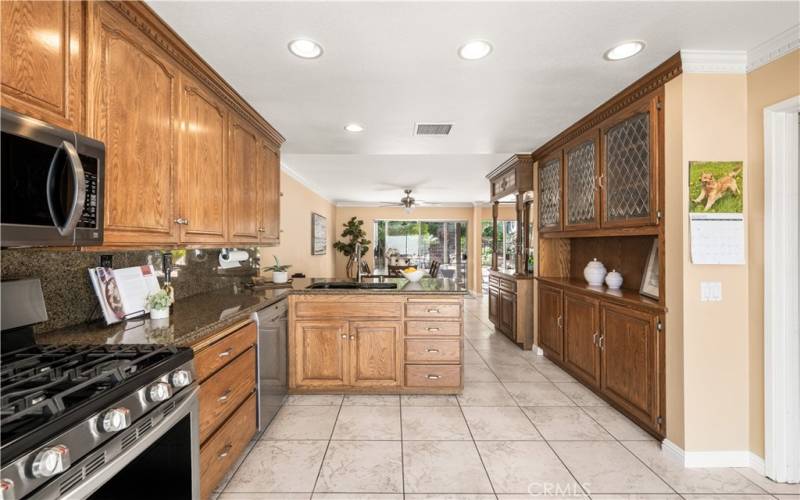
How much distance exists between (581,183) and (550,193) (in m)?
0.69

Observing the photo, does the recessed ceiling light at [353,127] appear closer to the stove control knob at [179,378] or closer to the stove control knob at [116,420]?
the stove control knob at [179,378]

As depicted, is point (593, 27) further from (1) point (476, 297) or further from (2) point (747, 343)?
(1) point (476, 297)

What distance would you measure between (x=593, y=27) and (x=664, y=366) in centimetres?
207

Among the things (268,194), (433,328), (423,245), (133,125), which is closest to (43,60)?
(133,125)

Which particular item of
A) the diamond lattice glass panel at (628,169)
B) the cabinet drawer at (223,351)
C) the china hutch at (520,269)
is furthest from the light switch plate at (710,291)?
the cabinet drawer at (223,351)

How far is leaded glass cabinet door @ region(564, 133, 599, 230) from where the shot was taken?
3134 mm

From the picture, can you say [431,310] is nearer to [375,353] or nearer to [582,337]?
[375,353]

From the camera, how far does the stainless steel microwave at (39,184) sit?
1047mm

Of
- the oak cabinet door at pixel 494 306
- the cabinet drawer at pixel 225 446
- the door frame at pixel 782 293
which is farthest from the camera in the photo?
the oak cabinet door at pixel 494 306

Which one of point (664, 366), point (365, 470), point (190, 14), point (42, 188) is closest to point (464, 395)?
point (365, 470)

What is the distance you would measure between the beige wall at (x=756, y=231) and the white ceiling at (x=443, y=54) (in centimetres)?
25

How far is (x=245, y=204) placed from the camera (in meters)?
2.92

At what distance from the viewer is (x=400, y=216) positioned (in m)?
10.3

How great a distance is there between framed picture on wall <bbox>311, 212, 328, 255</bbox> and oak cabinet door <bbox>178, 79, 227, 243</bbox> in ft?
16.5
